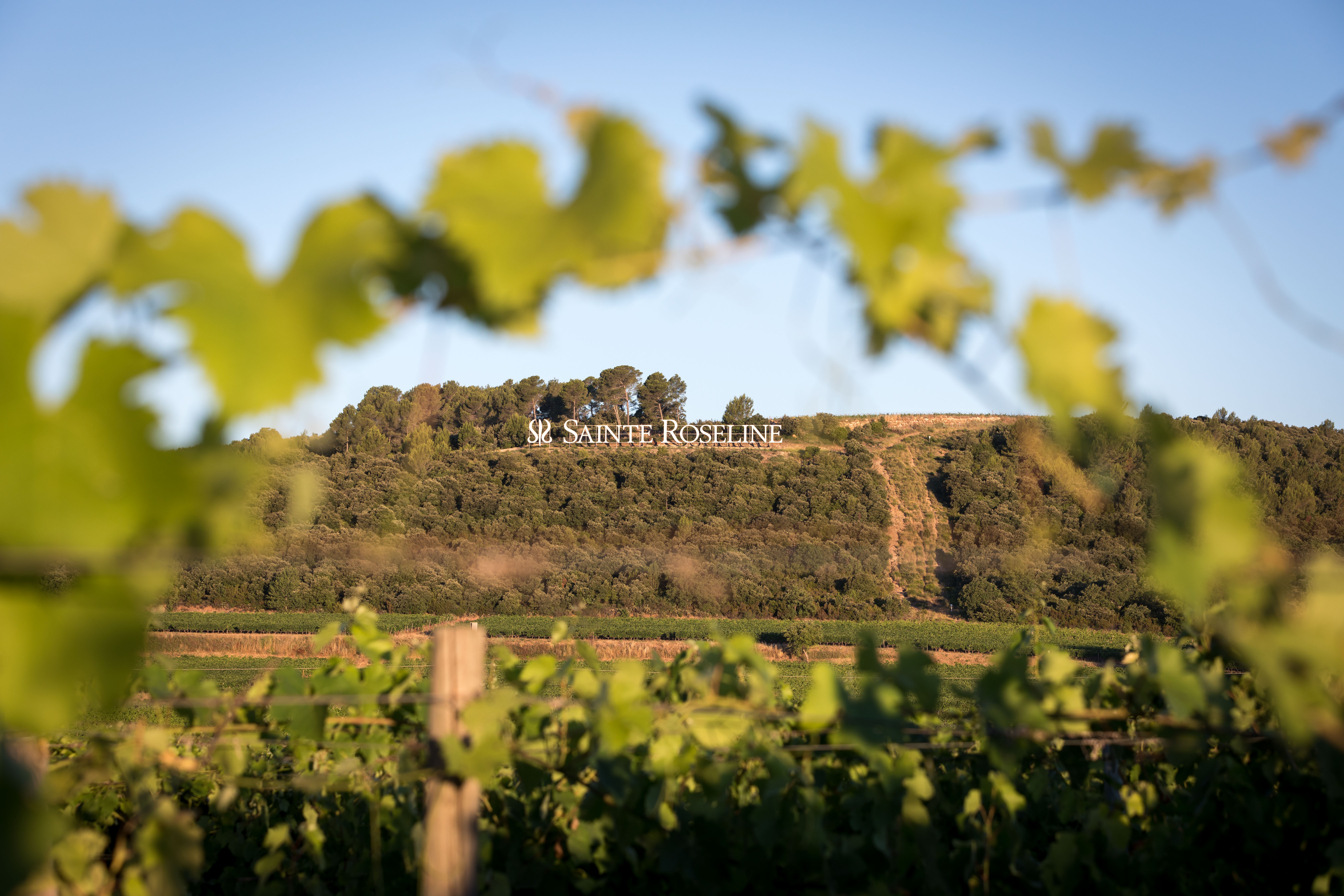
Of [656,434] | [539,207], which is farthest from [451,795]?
[656,434]

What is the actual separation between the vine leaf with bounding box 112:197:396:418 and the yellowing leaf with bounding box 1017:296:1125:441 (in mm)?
530

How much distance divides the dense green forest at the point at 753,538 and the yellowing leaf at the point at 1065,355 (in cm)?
2476

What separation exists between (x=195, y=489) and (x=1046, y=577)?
32.8 metres

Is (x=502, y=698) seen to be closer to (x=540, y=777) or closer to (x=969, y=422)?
(x=540, y=777)

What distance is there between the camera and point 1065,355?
0.66 metres

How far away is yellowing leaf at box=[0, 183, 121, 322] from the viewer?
0.61m

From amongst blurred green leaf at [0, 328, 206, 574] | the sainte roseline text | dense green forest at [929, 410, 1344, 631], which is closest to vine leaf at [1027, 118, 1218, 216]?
blurred green leaf at [0, 328, 206, 574]

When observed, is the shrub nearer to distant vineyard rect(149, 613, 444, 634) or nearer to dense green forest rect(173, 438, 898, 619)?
dense green forest rect(173, 438, 898, 619)

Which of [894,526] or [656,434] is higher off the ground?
[656,434]

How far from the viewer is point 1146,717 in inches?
99.0

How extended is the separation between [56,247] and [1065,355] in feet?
2.63

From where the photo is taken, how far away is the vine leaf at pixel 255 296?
1.90 ft

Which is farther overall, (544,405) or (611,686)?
(544,405)

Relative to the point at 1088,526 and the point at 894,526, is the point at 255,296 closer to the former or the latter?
the point at 1088,526
